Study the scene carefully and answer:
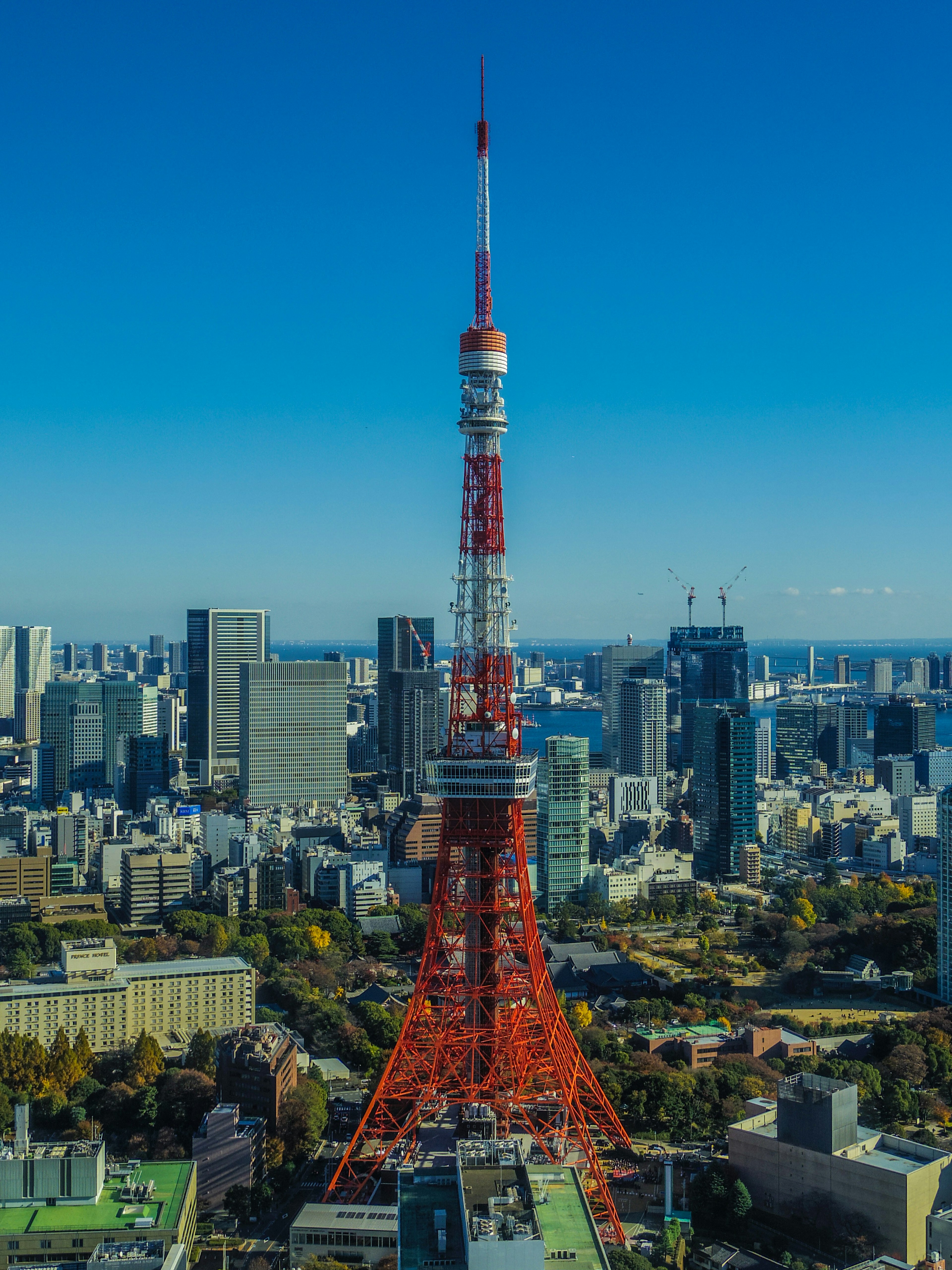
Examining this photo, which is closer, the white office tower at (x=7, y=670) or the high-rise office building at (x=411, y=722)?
the high-rise office building at (x=411, y=722)

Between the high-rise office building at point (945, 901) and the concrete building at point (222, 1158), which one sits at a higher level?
the high-rise office building at point (945, 901)

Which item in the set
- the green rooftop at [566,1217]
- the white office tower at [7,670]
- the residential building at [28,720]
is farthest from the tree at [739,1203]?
the white office tower at [7,670]

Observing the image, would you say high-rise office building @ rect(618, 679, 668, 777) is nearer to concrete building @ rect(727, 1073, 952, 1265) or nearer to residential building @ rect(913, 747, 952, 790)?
residential building @ rect(913, 747, 952, 790)

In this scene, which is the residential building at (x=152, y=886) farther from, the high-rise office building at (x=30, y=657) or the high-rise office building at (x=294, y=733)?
the high-rise office building at (x=30, y=657)

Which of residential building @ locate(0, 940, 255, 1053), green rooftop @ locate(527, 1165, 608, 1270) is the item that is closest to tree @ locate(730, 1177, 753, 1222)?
green rooftop @ locate(527, 1165, 608, 1270)

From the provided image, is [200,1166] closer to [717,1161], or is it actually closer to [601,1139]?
[601,1139]

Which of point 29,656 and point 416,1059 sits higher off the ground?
point 29,656

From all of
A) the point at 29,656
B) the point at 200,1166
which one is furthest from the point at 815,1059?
the point at 29,656
